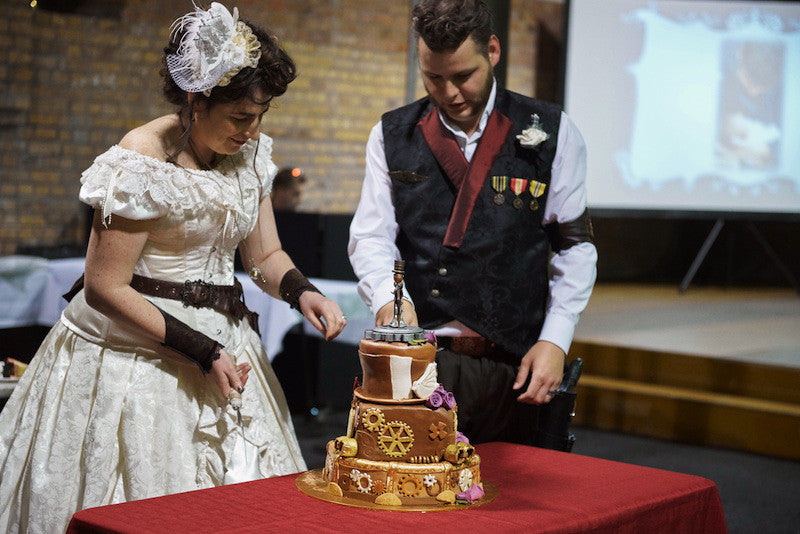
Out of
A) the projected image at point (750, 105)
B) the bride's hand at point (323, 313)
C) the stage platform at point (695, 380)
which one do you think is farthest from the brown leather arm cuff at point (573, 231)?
the projected image at point (750, 105)

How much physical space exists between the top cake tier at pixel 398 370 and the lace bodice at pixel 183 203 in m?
0.55

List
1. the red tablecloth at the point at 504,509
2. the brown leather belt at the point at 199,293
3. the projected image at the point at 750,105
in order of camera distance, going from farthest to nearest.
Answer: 1. the projected image at the point at 750,105
2. the brown leather belt at the point at 199,293
3. the red tablecloth at the point at 504,509

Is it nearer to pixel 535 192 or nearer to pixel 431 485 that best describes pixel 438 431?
pixel 431 485

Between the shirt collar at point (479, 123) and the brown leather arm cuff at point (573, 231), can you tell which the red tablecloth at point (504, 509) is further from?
the shirt collar at point (479, 123)

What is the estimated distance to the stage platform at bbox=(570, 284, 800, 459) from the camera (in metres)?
4.65

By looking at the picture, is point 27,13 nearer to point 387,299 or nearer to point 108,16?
point 108,16

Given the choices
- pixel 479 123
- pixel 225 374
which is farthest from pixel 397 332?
pixel 479 123

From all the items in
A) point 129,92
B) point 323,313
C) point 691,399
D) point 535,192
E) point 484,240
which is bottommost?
point 691,399

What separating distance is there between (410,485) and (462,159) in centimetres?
89

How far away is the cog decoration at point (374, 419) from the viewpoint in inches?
58.4

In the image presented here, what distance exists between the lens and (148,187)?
1788 millimetres

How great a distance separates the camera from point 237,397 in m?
1.90

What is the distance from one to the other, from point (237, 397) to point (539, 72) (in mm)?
5676

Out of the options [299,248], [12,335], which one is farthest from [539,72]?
[12,335]
